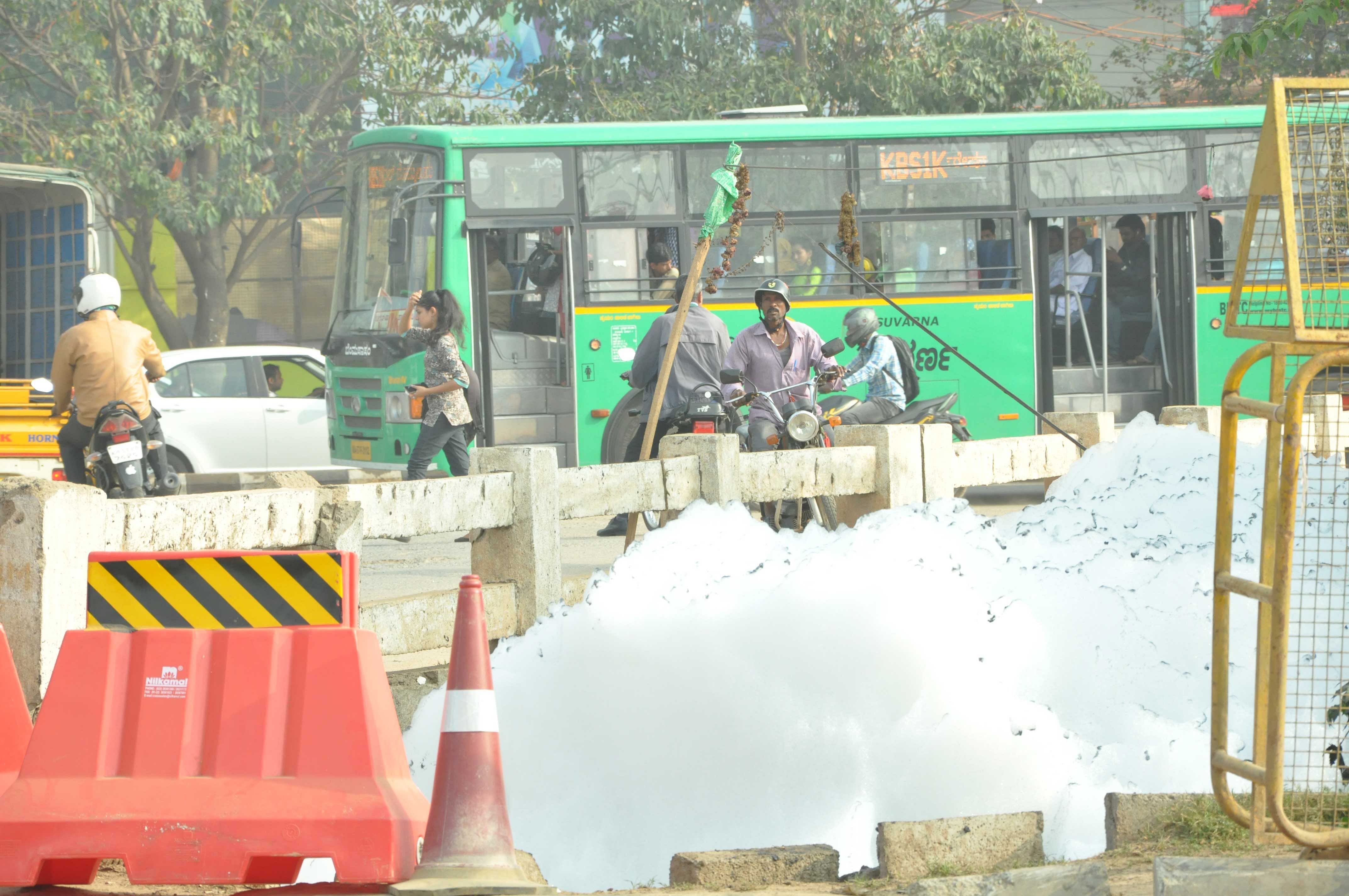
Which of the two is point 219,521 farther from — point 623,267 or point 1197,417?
point 623,267

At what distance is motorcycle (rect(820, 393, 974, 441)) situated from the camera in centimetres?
1088

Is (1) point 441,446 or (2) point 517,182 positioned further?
(2) point 517,182

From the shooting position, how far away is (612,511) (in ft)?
22.5

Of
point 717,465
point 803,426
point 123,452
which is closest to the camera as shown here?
point 717,465

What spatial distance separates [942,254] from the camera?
1406 cm

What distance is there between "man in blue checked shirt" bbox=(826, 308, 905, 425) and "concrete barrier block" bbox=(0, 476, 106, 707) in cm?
672

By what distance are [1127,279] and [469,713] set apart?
11.9 m

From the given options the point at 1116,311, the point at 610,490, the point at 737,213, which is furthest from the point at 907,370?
the point at 610,490

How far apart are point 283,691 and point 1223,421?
2.35m

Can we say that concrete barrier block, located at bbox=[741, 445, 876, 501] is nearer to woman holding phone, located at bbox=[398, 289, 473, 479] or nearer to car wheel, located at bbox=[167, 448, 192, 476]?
woman holding phone, located at bbox=[398, 289, 473, 479]

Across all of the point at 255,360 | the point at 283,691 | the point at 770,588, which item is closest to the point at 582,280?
the point at 255,360

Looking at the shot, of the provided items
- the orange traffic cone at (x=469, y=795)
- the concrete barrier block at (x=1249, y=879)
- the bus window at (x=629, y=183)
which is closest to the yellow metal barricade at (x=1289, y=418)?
the concrete barrier block at (x=1249, y=879)

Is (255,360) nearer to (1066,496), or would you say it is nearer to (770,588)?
(1066,496)

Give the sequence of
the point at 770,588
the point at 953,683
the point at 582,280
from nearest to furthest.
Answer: the point at 953,683 < the point at 770,588 < the point at 582,280
